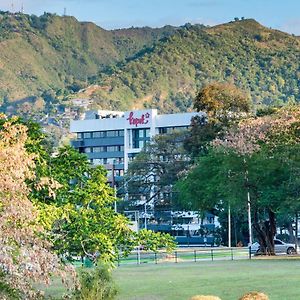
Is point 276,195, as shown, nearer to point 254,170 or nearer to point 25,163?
point 254,170

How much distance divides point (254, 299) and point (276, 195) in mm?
41178

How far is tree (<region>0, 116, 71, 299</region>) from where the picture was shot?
2450cm

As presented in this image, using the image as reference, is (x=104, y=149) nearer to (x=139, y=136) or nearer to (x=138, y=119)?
(x=139, y=136)

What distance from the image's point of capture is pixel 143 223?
12406 cm

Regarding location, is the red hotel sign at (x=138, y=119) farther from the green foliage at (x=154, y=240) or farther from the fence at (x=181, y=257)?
the green foliage at (x=154, y=240)

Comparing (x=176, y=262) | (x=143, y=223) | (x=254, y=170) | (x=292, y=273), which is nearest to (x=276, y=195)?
(x=254, y=170)

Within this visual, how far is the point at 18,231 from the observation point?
81.3 feet

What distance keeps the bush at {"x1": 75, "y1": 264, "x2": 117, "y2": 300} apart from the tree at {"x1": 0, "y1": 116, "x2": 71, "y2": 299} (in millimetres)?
3556

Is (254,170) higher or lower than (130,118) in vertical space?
lower

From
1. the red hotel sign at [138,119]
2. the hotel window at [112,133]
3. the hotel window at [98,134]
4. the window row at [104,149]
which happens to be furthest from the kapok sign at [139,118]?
the hotel window at [98,134]

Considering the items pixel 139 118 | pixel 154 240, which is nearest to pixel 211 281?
pixel 154 240

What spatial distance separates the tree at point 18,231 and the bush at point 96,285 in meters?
3.56

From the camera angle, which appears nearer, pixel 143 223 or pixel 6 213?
pixel 6 213

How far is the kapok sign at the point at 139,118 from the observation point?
525ft
